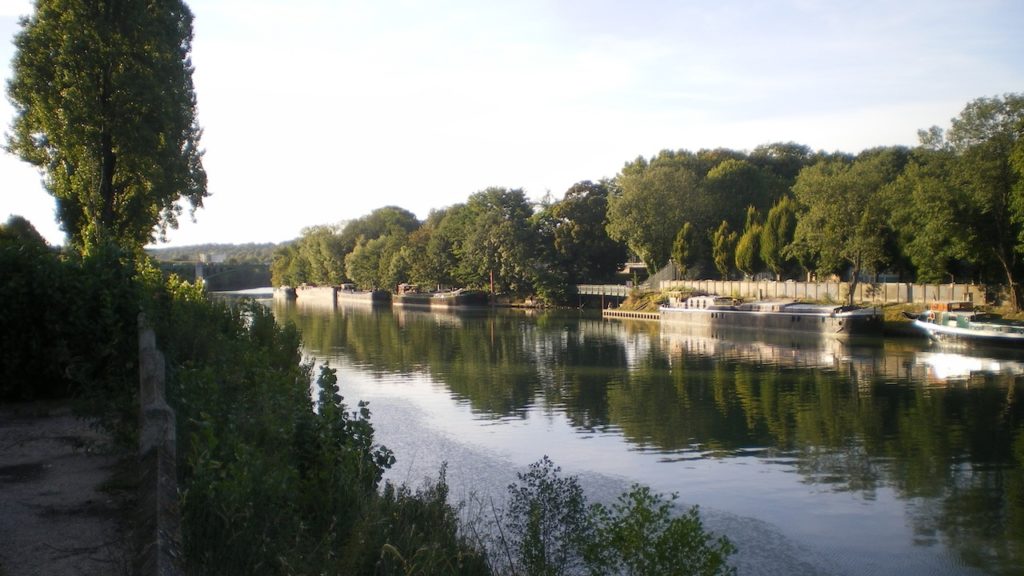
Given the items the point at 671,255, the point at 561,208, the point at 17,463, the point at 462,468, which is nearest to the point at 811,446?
the point at 462,468

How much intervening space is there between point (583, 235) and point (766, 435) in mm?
73010

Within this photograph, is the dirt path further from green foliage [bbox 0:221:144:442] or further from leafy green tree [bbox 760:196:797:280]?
leafy green tree [bbox 760:196:797:280]

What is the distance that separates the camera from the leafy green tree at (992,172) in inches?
1939

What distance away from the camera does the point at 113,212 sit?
29328 millimetres

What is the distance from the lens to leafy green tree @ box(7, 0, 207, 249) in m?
27.0

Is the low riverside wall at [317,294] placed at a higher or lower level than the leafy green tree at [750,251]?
lower

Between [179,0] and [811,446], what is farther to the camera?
[179,0]

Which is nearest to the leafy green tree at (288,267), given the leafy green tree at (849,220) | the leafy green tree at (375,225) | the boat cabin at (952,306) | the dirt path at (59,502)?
the leafy green tree at (375,225)

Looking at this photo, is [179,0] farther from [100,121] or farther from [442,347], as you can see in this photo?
[442,347]

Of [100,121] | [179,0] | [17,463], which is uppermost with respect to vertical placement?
[179,0]

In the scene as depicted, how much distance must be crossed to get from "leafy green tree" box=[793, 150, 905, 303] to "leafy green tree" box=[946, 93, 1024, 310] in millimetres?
7807

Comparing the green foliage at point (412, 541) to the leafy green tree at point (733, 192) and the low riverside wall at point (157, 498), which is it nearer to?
the low riverside wall at point (157, 498)

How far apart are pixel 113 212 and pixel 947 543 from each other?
26802mm

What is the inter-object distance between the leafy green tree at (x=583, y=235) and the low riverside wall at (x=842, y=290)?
1719cm
